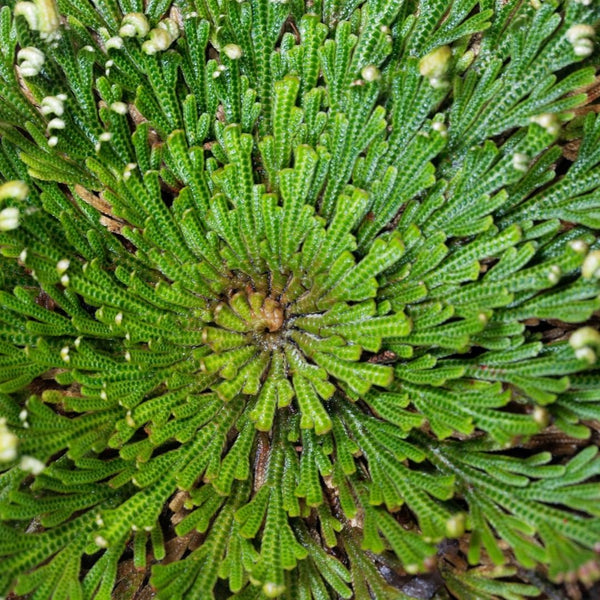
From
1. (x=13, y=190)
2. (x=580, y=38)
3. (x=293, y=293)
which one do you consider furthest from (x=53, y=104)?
(x=580, y=38)

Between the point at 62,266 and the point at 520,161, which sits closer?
the point at 520,161

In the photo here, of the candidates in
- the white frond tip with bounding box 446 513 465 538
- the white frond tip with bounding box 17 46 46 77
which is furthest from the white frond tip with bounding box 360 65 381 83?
the white frond tip with bounding box 446 513 465 538

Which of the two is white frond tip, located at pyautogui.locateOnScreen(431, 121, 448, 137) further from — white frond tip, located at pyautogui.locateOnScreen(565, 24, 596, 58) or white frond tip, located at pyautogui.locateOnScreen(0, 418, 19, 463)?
white frond tip, located at pyautogui.locateOnScreen(0, 418, 19, 463)

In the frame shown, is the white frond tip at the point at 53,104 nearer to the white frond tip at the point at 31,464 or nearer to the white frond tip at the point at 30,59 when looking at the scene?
the white frond tip at the point at 30,59

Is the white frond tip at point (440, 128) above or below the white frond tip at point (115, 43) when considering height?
below

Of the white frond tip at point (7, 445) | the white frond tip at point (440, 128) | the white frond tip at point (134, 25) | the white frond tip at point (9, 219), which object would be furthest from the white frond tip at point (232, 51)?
the white frond tip at point (7, 445)

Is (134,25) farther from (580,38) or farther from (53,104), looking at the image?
(580,38)

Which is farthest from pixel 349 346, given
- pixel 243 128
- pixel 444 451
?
pixel 243 128

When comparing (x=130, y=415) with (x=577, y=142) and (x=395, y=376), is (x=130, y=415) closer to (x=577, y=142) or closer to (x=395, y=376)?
(x=395, y=376)

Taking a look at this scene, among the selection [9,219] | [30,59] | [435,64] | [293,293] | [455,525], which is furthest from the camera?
[293,293]
